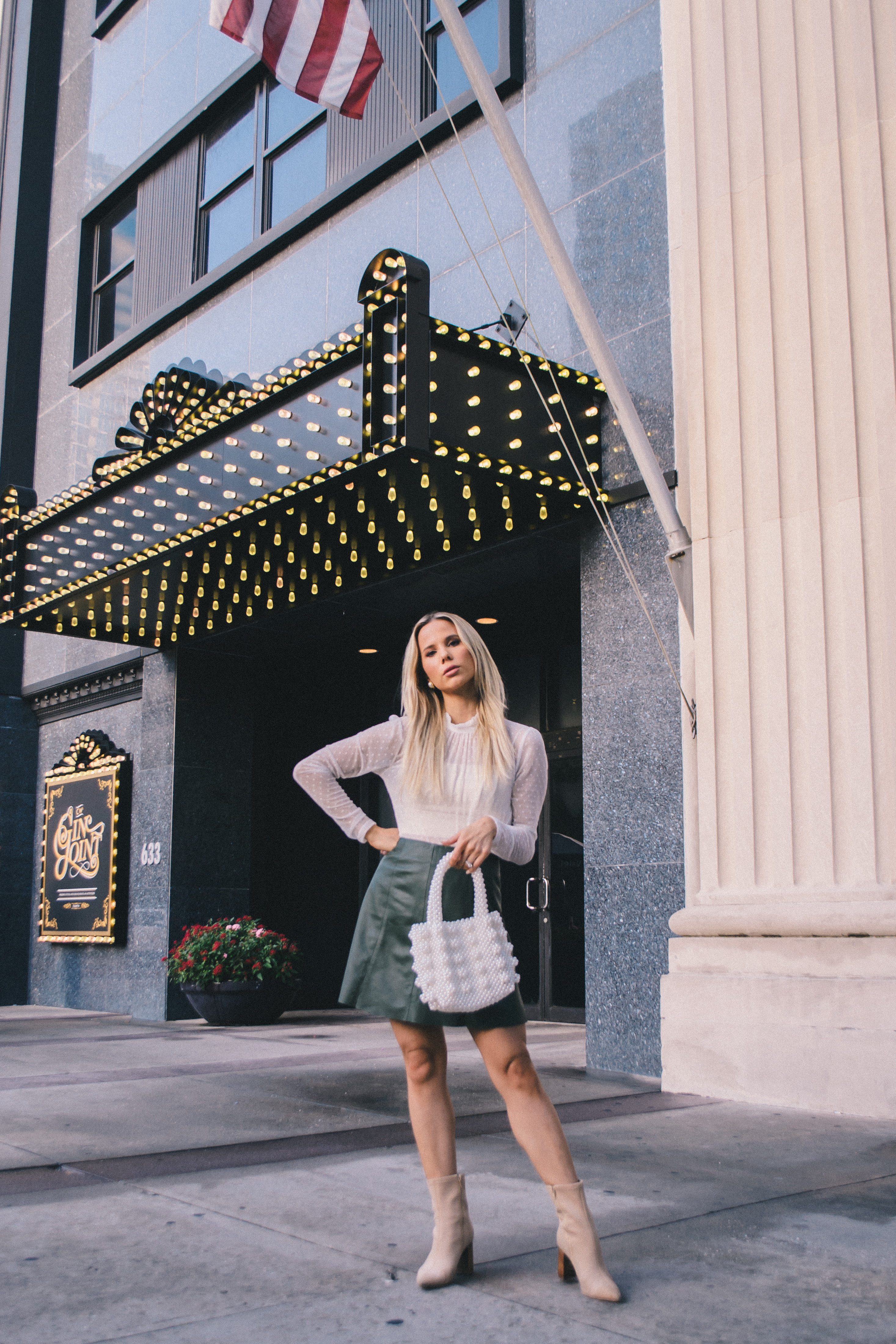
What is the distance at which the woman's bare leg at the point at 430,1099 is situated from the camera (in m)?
3.14

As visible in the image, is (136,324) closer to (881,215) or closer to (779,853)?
(881,215)

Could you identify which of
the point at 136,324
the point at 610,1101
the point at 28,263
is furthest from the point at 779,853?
the point at 28,263

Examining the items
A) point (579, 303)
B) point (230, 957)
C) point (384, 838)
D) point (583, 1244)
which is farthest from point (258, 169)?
point (583, 1244)

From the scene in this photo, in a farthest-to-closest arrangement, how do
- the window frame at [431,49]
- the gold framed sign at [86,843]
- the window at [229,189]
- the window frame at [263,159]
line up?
the window at [229,189] → the gold framed sign at [86,843] → the window frame at [263,159] → the window frame at [431,49]

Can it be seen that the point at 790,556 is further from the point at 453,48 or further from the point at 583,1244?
the point at 453,48

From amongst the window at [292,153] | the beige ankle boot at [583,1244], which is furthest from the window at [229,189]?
the beige ankle boot at [583,1244]

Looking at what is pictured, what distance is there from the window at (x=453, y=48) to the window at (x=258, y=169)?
69.7 inches

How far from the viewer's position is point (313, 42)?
6430 mm

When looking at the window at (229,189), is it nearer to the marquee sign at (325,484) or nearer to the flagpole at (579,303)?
the marquee sign at (325,484)

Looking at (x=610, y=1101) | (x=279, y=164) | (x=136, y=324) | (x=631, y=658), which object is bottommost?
(x=610, y=1101)

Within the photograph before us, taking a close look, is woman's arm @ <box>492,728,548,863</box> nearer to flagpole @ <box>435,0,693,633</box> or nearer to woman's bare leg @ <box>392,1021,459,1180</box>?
woman's bare leg @ <box>392,1021,459,1180</box>

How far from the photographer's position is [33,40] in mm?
17078

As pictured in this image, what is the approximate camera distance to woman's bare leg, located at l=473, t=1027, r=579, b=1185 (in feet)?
9.87

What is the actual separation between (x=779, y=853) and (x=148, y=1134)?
11.6 feet
